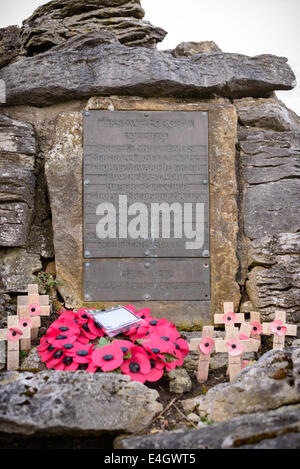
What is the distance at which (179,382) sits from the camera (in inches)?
89.7

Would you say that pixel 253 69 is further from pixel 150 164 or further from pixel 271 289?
pixel 271 289

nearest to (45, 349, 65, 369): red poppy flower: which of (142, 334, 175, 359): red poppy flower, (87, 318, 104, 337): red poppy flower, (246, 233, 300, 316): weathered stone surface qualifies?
(87, 318, 104, 337): red poppy flower

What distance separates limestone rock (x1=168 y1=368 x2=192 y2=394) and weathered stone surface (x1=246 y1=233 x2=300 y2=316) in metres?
0.92

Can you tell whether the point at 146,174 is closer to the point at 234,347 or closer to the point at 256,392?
the point at 234,347

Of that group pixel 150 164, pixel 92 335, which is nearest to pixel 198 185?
pixel 150 164

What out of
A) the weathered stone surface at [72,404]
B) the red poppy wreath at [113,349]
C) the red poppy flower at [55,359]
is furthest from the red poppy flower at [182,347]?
the red poppy flower at [55,359]

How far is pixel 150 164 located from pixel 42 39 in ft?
4.94

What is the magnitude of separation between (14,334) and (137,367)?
83 centimetres

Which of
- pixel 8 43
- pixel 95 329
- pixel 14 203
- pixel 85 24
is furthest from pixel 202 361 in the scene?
pixel 85 24

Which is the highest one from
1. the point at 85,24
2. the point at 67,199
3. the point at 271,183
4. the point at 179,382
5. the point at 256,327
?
the point at 85,24

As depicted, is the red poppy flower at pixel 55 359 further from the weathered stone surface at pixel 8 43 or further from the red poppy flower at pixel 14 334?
the weathered stone surface at pixel 8 43

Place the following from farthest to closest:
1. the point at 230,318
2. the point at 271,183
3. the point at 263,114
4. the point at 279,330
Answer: the point at 263,114 < the point at 271,183 < the point at 230,318 < the point at 279,330

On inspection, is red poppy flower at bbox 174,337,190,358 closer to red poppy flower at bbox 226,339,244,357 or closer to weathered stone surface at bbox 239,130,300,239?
red poppy flower at bbox 226,339,244,357

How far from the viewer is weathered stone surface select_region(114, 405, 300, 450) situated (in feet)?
4.78
